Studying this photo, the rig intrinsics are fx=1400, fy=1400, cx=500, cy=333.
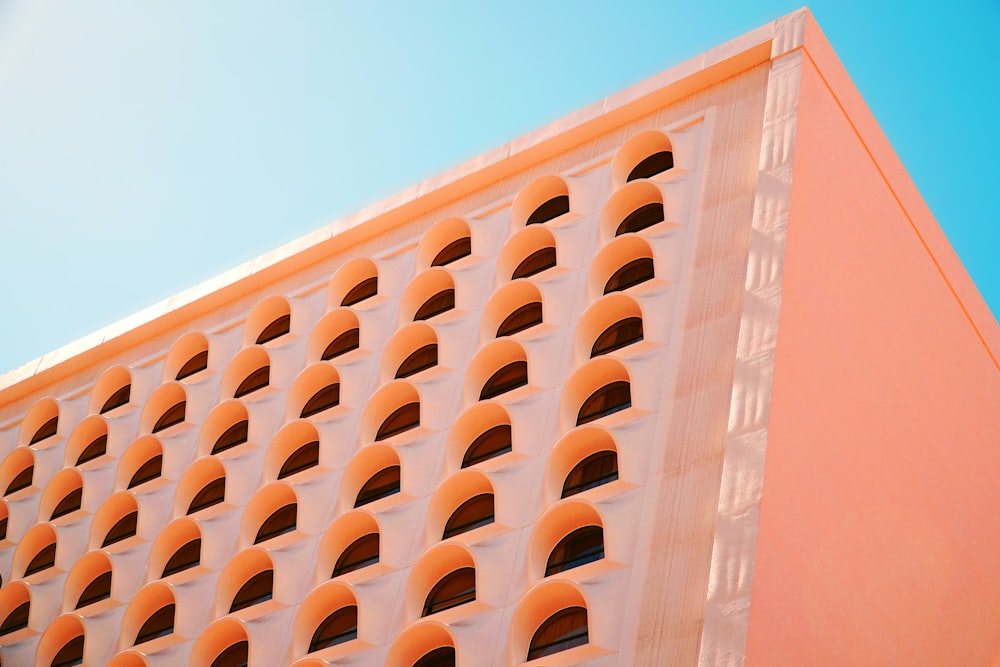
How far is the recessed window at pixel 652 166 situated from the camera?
2206 cm

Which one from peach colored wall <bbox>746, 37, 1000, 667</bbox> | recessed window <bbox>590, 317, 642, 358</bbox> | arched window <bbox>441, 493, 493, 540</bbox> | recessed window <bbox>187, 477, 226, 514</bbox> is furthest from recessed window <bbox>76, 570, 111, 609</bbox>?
peach colored wall <bbox>746, 37, 1000, 667</bbox>

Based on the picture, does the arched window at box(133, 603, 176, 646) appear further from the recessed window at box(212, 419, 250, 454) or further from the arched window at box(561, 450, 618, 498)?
the arched window at box(561, 450, 618, 498)

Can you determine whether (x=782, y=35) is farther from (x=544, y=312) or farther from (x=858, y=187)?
(x=544, y=312)

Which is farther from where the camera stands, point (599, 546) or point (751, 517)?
point (599, 546)

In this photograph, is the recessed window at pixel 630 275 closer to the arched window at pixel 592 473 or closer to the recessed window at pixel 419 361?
the arched window at pixel 592 473

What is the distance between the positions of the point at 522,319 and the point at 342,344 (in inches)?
158

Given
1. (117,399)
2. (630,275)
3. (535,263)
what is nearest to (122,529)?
(117,399)

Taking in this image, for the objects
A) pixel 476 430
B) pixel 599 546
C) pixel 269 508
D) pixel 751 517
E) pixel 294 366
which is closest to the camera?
pixel 751 517

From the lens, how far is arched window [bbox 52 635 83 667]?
22.8m

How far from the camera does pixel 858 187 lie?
20938mm

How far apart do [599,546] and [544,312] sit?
4064mm

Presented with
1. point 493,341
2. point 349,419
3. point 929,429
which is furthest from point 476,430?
point 929,429

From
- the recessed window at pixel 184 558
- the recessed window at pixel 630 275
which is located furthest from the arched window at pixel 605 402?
the recessed window at pixel 184 558

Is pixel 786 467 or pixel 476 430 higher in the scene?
pixel 476 430
